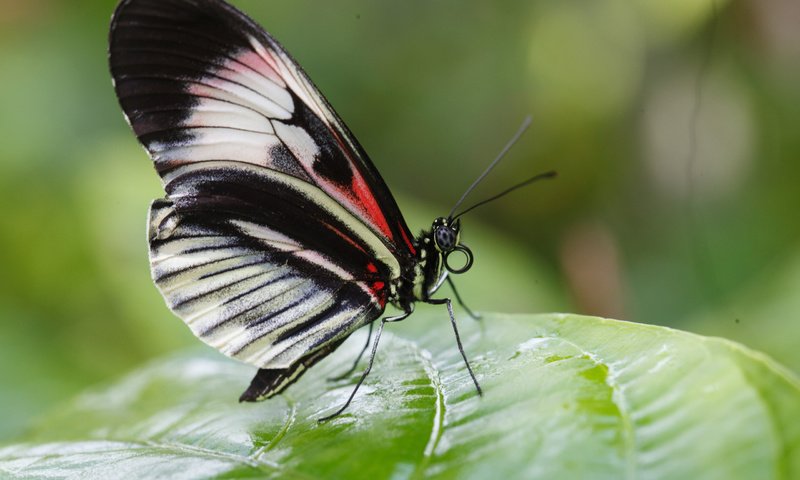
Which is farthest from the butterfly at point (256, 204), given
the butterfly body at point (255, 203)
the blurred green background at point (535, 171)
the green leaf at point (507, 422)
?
the blurred green background at point (535, 171)

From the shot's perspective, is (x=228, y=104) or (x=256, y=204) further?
(x=256, y=204)

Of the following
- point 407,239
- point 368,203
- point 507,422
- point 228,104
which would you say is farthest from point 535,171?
point 507,422

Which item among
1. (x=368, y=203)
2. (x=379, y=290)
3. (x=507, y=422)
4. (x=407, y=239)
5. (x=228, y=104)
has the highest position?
(x=228, y=104)

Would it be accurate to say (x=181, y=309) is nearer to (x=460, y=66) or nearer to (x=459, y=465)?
(x=459, y=465)

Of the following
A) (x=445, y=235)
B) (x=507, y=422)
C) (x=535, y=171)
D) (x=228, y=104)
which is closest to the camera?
(x=507, y=422)

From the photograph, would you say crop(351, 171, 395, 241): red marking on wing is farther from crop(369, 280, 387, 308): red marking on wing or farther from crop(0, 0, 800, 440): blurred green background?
crop(0, 0, 800, 440): blurred green background

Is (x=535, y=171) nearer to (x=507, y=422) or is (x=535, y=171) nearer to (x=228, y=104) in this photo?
(x=228, y=104)

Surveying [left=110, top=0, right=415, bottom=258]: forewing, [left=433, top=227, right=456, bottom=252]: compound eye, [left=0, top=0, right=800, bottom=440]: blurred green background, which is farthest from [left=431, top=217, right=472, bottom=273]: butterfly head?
[left=0, top=0, right=800, bottom=440]: blurred green background
